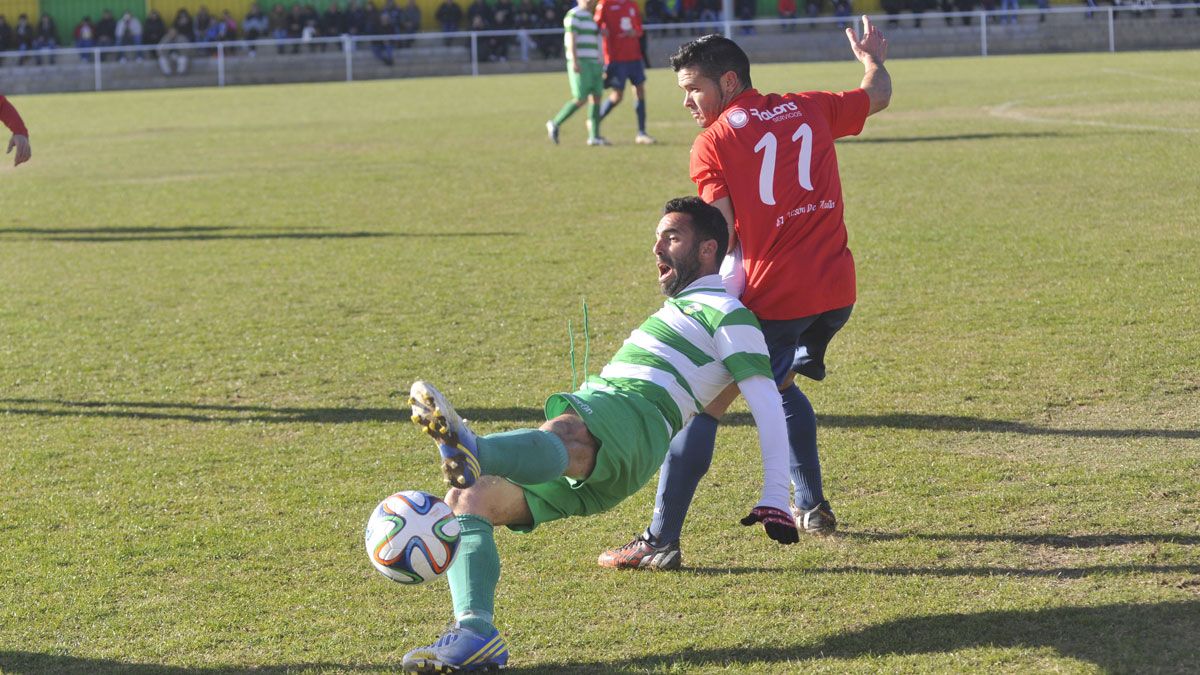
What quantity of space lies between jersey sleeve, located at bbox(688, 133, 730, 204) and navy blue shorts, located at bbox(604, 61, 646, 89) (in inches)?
560

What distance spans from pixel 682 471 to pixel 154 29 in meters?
39.1

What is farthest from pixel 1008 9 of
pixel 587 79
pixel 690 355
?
pixel 690 355

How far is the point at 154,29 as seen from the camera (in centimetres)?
4025

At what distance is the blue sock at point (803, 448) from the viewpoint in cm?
522

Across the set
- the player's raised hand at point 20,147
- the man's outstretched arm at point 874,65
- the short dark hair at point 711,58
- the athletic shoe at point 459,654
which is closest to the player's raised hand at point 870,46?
the man's outstretched arm at point 874,65

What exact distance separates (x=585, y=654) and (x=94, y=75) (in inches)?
1482

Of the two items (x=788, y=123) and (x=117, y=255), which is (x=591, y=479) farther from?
(x=117, y=255)

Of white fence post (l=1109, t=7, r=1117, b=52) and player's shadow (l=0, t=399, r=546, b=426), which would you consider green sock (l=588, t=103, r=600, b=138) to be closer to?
player's shadow (l=0, t=399, r=546, b=426)

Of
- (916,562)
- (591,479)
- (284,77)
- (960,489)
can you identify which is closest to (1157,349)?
(960,489)

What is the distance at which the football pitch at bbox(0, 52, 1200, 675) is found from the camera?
4.36 m

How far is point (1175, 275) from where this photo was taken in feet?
30.9

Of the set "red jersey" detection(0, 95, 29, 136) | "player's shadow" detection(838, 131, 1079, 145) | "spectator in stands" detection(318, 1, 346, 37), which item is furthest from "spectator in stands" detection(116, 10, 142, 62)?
"red jersey" detection(0, 95, 29, 136)

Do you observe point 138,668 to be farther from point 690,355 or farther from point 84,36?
point 84,36

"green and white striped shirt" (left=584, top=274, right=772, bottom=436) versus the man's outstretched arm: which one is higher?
the man's outstretched arm
